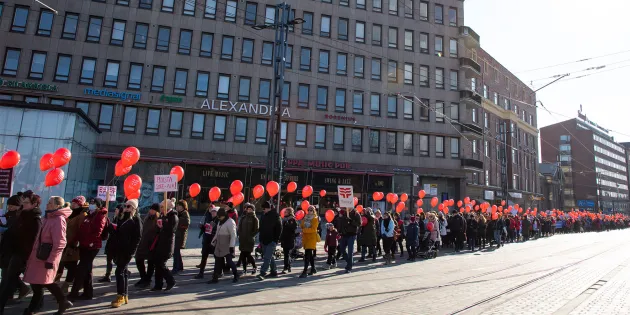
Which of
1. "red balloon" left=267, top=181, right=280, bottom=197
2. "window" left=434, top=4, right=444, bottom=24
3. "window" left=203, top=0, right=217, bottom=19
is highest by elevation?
"window" left=434, top=4, right=444, bottom=24

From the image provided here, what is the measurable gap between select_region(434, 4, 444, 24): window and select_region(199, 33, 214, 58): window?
2003cm

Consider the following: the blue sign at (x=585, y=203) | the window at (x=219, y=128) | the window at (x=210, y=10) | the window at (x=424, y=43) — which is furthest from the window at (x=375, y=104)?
the blue sign at (x=585, y=203)

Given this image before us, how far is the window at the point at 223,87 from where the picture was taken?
28.5 meters

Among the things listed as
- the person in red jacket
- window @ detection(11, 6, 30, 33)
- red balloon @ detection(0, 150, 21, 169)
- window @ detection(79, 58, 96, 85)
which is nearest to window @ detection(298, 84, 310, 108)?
window @ detection(79, 58, 96, 85)

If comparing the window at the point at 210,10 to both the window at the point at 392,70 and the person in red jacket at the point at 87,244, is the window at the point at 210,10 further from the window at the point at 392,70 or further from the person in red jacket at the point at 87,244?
the person in red jacket at the point at 87,244

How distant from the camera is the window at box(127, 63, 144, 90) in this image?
1073 inches

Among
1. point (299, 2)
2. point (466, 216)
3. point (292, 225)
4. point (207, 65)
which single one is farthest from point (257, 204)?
point (292, 225)

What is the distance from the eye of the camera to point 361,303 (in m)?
6.80

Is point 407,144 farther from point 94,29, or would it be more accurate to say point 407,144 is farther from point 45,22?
point 45,22

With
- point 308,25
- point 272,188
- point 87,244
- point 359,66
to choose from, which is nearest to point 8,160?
point 87,244

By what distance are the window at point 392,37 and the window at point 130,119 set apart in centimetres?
2103

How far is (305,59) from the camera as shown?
30531 mm

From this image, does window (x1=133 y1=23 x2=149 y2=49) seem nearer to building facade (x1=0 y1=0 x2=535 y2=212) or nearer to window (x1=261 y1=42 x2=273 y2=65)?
building facade (x1=0 y1=0 x2=535 y2=212)

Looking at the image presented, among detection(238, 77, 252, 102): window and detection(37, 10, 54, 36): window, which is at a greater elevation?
detection(37, 10, 54, 36): window
